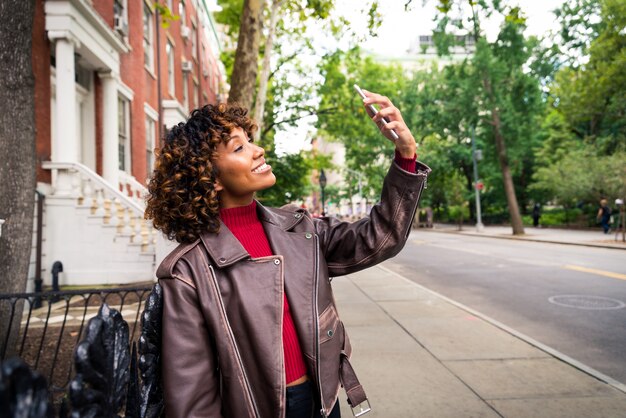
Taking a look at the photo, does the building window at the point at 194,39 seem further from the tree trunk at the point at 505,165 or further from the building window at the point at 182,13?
the tree trunk at the point at 505,165

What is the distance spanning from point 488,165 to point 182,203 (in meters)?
39.9

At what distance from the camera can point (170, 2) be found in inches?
741

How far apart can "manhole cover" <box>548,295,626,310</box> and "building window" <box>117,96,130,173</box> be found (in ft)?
37.5

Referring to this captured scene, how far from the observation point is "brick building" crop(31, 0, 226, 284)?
923cm

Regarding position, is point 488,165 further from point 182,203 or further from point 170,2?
point 182,203

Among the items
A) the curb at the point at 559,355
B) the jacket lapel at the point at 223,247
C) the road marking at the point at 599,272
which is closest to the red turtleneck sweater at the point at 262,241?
the jacket lapel at the point at 223,247

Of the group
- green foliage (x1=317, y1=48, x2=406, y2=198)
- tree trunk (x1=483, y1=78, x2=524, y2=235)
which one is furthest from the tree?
green foliage (x1=317, y1=48, x2=406, y2=198)

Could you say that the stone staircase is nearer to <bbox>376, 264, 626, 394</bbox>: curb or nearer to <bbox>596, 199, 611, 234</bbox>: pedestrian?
<bbox>376, 264, 626, 394</bbox>: curb

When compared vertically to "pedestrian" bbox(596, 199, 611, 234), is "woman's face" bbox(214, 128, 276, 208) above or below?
above

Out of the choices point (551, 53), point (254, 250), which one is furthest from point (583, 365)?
point (551, 53)

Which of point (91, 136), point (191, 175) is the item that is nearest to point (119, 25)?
point (91, 136)

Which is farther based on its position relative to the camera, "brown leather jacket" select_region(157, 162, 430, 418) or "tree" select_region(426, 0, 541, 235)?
"tree" select_region(426, 0, 541, 235)

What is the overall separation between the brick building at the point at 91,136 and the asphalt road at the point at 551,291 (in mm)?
6829

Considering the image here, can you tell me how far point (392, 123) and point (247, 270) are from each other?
2.49ft
